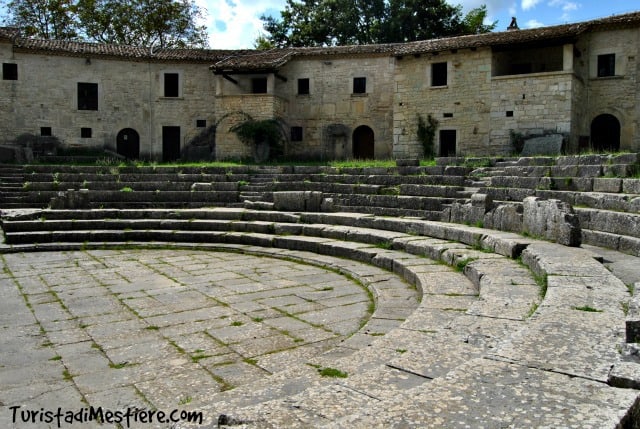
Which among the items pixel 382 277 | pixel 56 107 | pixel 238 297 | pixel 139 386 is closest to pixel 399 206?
pixel 382 277

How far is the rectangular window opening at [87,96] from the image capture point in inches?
1005

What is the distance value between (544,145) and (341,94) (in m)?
9.52

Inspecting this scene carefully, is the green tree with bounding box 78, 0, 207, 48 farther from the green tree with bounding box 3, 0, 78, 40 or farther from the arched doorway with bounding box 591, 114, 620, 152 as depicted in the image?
the arched doorway with bounding box 591, 114, 620, 152

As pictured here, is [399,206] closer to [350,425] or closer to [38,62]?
[350,425]

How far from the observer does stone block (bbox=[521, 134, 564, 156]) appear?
20.2 metres

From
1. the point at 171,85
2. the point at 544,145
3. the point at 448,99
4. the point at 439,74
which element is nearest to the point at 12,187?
the point at 171,85

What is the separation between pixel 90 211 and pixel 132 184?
2.08 meters

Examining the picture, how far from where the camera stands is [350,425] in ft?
7.47

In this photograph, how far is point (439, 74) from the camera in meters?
23.5

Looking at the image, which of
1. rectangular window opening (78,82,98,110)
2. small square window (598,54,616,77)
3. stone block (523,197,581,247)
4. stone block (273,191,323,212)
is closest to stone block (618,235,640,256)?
stone block (523,197,581,247)

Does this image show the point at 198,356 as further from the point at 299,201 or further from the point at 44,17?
the point at 44,17

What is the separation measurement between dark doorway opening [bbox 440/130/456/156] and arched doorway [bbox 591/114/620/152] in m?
5.38

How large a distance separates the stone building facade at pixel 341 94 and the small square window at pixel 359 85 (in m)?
0.05

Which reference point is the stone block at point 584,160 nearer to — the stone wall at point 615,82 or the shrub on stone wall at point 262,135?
the stone wall at point 615,82
